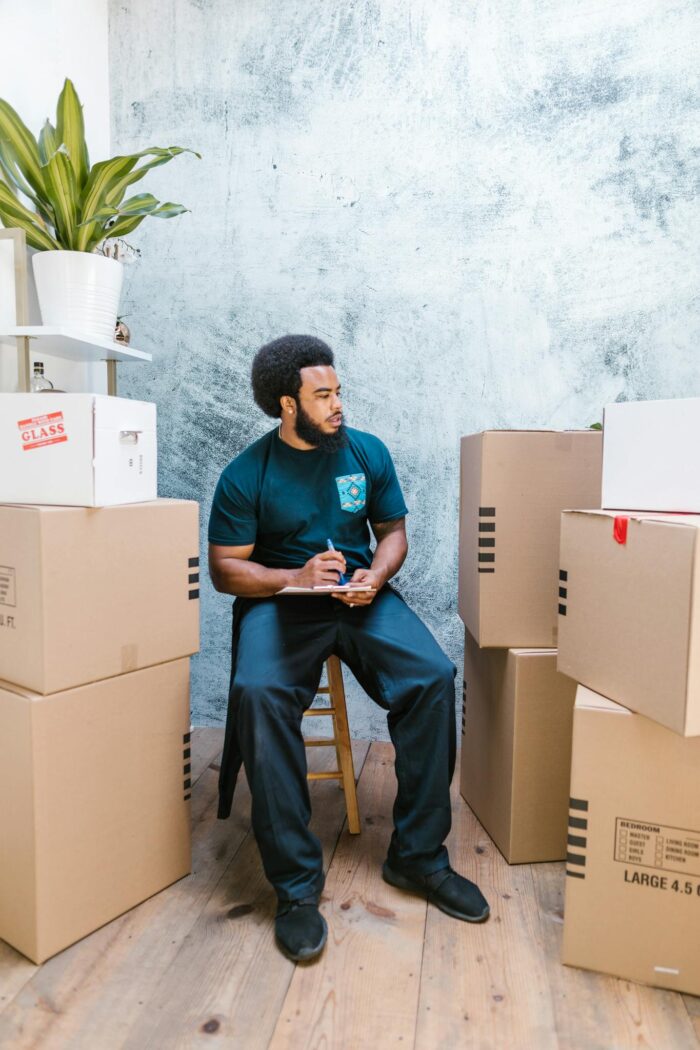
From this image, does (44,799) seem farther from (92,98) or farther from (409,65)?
(409,65)

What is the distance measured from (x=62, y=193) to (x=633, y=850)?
6.11 ft

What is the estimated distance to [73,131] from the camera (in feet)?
→ 5.91

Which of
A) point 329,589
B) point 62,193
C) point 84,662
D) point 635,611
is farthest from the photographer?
point 62,193

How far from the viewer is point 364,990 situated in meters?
1.30

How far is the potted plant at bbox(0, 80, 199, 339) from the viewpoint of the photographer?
5.70 feet

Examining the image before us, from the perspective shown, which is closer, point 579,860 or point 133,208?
point 579,860

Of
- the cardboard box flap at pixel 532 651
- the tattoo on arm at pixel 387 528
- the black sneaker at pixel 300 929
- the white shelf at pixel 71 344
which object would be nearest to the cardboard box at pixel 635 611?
the cardboard box flap at pixel 532 651

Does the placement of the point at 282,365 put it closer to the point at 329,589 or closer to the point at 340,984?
the point at 329,589

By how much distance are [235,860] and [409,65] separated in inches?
91.0

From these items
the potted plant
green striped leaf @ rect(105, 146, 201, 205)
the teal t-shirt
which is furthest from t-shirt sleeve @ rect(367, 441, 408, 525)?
green striped leaf @ rect(105, 146, 201, 205)

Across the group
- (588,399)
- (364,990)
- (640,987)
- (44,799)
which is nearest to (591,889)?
(640,987)

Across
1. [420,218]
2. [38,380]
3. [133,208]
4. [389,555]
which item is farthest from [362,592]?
[420,218]

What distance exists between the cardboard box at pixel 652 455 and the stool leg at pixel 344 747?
0.85m

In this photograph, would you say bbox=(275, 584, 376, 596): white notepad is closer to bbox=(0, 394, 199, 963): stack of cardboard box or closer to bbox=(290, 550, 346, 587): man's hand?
bbox=(290, 550, 346, 587): man's hand
